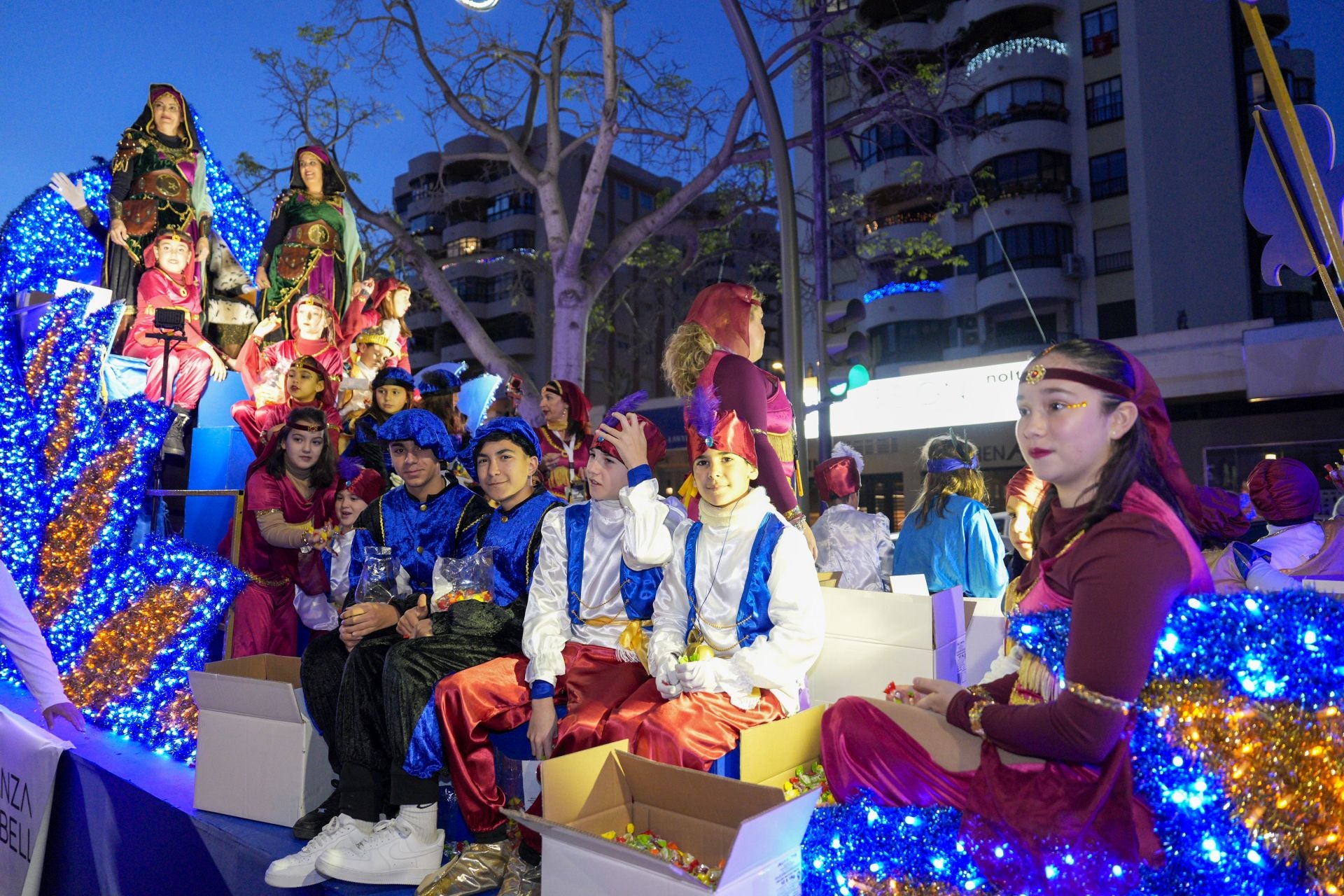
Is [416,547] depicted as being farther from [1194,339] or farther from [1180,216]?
[1180,216]

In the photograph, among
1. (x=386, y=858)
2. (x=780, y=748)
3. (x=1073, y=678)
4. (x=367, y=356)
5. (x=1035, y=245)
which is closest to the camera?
(x=1073, y=678)

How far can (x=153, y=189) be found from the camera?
26.8ft

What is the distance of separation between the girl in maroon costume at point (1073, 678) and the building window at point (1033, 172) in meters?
26.0

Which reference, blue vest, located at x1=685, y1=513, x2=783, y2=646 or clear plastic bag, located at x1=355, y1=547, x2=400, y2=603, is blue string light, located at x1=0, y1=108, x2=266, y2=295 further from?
blue vest, located at x1=685, y1=513, x2=783, y2=646

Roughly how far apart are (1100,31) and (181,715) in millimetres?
28146

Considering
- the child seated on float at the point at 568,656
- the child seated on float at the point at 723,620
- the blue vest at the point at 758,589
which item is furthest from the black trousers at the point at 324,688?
the blue vest at the point at 758,589

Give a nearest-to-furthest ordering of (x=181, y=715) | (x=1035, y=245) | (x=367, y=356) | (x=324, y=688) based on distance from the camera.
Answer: (x=324, y=688)
(x=181, y=715)
(x=367, y=356)
(x=1035, y=245)

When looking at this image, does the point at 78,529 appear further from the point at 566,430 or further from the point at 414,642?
the point at 414,642

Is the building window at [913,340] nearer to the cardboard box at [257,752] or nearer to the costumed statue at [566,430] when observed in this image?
the costumed statue at [566,430]

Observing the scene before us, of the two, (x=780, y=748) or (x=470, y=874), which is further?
(x=470, y=874)

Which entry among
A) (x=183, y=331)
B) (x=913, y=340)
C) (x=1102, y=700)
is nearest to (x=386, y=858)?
(x=1102, y=700)

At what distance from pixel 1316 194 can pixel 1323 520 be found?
3086 mm

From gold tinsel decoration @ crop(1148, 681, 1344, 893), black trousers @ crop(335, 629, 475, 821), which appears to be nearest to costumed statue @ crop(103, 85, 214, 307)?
black trousers @ crop(335, 629, 475, 821)

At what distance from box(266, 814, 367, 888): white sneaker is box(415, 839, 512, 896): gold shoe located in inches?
14.9
